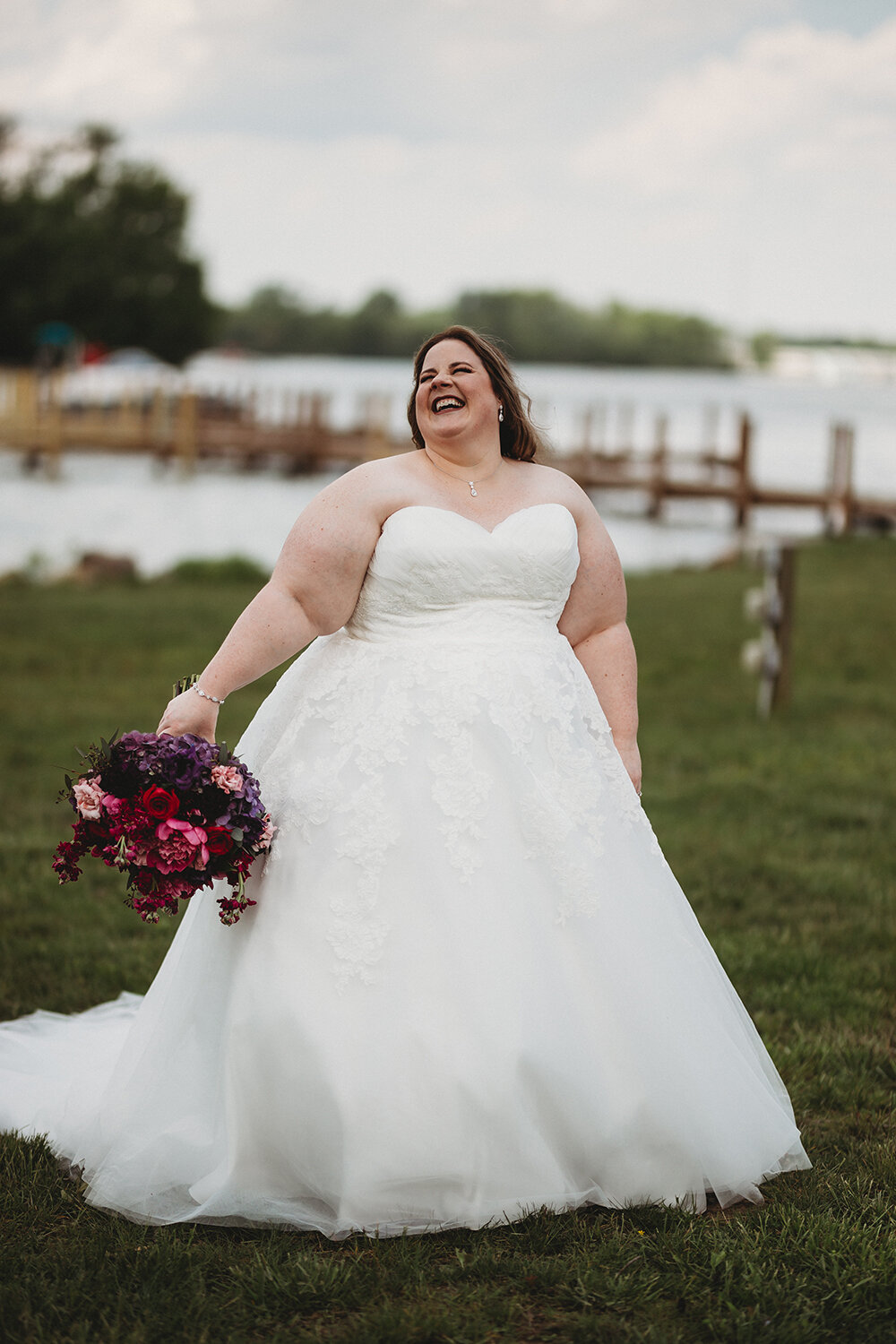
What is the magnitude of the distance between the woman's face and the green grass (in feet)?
6.41

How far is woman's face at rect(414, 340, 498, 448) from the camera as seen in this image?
11.6 feet

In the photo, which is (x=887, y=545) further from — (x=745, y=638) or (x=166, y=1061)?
(x=166, y=1061)

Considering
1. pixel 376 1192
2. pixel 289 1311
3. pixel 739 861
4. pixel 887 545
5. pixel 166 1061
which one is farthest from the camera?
pixel 887 545

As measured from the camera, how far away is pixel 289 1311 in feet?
9.38

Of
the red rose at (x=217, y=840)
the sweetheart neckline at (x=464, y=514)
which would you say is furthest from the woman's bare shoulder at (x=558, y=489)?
the red rose at (x=217, y=840)

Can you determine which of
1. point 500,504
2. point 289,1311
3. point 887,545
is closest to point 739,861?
point 500,504

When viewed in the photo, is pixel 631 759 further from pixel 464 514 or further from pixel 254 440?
pixel 254 440

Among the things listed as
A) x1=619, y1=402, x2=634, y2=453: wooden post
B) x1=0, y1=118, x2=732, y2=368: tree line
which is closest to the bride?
x1=619, y1=402, x2=634, y2=453: wooden post

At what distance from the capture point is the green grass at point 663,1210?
2.83 metres

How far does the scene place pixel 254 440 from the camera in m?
39.7

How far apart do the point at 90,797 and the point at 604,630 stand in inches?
59.7

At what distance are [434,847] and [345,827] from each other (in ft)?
0.72

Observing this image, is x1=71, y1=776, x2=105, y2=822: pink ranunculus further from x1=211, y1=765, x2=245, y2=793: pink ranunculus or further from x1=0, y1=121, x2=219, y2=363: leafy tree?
x1=0, y1=121, x2=219, y2=363: leafy tree

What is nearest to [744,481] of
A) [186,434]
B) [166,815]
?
[186,434]
